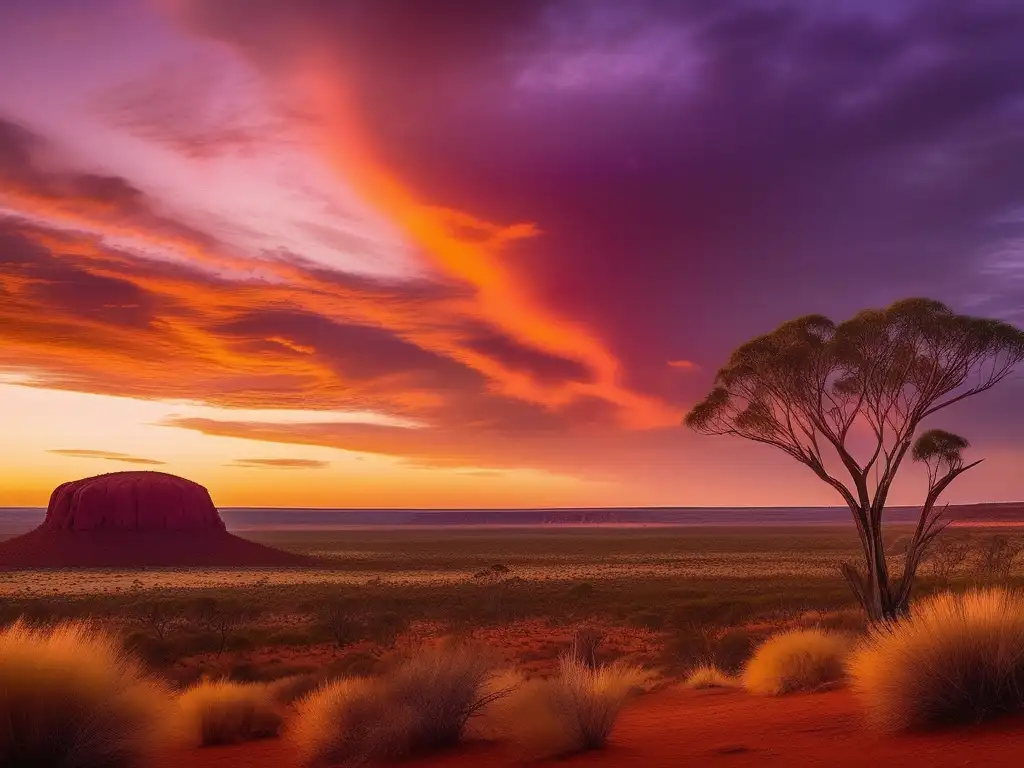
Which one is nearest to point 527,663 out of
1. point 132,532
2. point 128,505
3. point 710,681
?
point 710,681

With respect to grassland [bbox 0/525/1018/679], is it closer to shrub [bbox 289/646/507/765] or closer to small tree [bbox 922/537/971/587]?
small tree [bbox 922/537/971/587]

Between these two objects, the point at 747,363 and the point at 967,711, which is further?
the point at 747,363

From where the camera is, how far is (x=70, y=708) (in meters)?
8.15

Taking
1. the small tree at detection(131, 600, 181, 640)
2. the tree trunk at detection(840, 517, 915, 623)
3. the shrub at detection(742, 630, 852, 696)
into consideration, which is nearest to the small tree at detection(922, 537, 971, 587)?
the tree trunk at detection(840, 517, 915, 623)

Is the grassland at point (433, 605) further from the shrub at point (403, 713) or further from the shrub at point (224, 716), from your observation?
the shrub at point (403, 713)

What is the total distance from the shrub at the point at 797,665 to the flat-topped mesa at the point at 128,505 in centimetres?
8197

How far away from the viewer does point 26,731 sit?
26.1ft

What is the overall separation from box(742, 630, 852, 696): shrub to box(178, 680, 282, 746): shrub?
27.5 ft

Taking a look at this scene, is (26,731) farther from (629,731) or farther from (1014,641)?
(1014,641)

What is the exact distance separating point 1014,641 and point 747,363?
13.6 meters

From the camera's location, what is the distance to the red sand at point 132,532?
80250 mm

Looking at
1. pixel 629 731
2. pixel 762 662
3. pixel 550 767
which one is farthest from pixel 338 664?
pixel 550 767

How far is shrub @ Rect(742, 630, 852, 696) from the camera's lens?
14211 mm

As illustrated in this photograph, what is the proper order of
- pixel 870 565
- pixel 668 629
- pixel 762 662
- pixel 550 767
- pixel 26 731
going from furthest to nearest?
pixel 668 629 < pixel 870 565 < pixel 762 662 < pixel 550 767 < pixel 26 731
